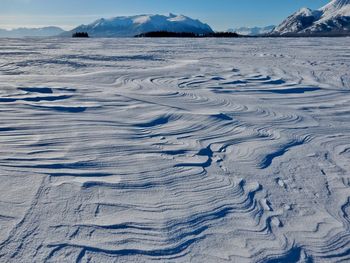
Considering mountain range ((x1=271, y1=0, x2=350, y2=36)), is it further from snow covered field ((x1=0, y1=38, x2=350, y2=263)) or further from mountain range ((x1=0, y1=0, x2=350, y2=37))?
snow covered field ((x1=0, y1=38, x2=350, y2=263))

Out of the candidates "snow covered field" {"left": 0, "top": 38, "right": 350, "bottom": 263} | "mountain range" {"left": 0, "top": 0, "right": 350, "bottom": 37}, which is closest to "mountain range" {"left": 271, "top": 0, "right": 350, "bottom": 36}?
"mountain range" {"left": 0, "top": 0, "right": 350, "bottom": 37}

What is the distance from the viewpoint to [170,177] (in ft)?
6.30

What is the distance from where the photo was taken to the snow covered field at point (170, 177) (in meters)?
1.35

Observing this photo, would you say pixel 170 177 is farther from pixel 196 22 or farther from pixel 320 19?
pixel 196 22

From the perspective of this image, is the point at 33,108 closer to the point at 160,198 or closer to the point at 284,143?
the point at 160,198

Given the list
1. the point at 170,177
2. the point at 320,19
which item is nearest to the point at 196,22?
the point at 320,19

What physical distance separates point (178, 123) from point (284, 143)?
0.95m

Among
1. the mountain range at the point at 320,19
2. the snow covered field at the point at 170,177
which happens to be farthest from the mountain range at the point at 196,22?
the snow covered field at the point at 170,177

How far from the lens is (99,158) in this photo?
2094mm

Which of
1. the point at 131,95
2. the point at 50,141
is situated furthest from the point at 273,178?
the point at 131,95

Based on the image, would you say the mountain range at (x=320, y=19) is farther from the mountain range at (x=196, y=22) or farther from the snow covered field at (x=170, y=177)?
the snow covered field at (x=170, y=177)

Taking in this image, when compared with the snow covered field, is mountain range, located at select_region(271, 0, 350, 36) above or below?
above

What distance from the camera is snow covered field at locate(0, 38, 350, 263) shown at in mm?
1352

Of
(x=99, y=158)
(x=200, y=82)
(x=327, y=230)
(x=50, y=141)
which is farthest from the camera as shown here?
(x=200, y=82)
